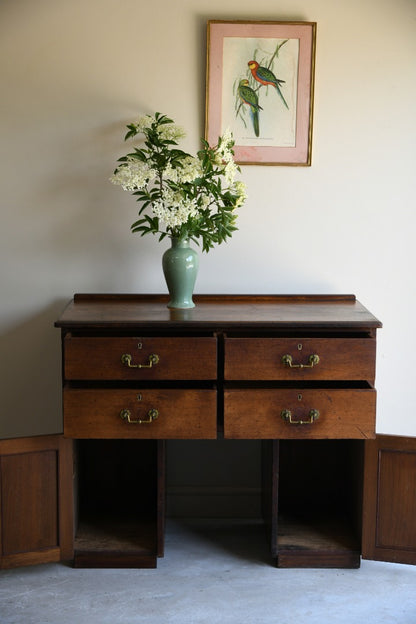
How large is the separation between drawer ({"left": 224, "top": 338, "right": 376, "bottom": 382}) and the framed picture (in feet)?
2.63

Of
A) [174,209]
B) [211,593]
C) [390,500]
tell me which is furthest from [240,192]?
[211,593]

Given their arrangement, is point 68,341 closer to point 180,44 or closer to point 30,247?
point 30,247

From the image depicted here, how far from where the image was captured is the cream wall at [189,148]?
2.85 m

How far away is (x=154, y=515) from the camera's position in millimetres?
2889

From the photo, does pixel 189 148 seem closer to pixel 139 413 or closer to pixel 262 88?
pixel 262 88

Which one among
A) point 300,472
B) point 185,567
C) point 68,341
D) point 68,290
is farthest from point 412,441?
point 68,290

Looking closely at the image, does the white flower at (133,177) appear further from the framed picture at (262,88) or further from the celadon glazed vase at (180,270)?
the framed picture at (262,88)

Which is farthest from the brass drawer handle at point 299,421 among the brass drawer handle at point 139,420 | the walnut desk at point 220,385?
the brass drawer handle at point 139,420

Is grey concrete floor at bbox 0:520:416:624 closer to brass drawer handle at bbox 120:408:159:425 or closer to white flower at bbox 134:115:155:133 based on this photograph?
brass drawer handle at bbox 120:408:159:425

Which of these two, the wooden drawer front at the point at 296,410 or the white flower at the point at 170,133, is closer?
the wooden drawer front at the point at 296,410

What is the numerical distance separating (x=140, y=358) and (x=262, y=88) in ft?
3.72

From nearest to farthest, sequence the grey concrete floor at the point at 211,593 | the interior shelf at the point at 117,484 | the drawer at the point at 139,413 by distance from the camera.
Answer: the grey concrete floor at the point at 211,593, the drawer at the point at 139,413, the interior shelf at the point at 117,484

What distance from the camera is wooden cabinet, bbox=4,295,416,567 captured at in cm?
246

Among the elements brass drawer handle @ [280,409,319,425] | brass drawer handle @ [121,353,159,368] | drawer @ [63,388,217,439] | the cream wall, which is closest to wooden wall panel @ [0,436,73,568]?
drawer @ [63,388,217,439]
